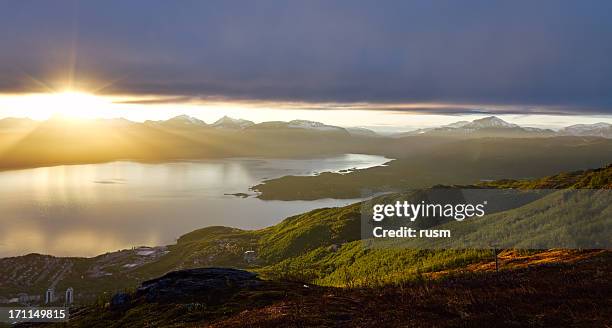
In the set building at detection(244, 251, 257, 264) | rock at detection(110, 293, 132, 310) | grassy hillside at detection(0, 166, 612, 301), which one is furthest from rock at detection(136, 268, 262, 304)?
building at detection(244, 251, 257, 264)

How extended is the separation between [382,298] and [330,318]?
2995 millimetres

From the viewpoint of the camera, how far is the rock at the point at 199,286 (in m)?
26.4

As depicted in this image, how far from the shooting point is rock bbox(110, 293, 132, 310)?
30.2 meters

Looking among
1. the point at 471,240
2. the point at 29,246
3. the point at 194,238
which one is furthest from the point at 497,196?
the point at 29,246

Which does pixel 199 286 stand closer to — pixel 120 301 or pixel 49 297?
pixel 120 301

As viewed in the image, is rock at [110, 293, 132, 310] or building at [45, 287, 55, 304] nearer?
rock at [110, 293, 132, 310]

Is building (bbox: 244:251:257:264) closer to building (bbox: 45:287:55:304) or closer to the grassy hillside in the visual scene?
the grassy hillside

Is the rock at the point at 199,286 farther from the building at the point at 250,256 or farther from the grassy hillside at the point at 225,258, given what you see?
the building at the point at 250,256

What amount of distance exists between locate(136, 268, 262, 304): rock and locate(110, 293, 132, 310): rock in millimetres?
865

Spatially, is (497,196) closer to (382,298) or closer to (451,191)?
(451,191)
